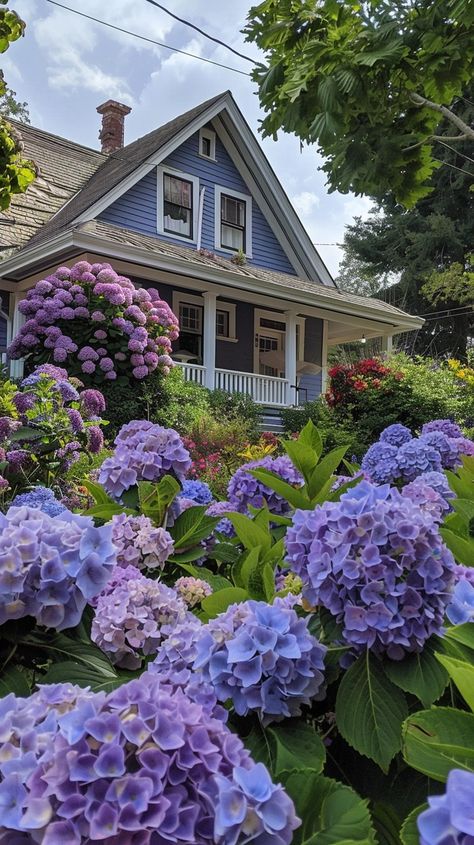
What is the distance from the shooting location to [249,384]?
1428cm

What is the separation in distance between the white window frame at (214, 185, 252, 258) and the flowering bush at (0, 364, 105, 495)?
1208cm

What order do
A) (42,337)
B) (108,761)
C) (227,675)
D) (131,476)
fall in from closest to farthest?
(108,761)
(227,675)
(131,476)
(42,337)

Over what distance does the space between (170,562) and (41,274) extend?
12.7 meters

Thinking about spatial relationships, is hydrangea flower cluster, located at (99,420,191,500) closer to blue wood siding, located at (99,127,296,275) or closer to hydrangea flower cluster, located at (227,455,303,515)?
hydrangea flower cluster, located at (227,455,303,515)

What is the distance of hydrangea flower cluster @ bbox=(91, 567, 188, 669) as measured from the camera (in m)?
1.29

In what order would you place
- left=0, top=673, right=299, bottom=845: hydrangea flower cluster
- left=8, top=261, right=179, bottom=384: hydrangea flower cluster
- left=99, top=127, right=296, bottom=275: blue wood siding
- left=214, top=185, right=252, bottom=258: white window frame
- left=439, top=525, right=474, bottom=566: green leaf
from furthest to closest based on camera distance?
left=214, top=185, right=252, bottom=258: white window frame
left=99, top=127, right=296, bottom=275: blue wood siding
left=8, top=261, right=179, bottom=384: hydrangea flower cluster
left=439, top=525, right=474, bottom=566: green leaf
left=0, top=673, right=299, bottom=845: hydrangea flower cluster

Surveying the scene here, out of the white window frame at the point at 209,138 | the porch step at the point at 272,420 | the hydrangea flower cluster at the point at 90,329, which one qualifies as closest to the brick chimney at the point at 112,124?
the white window frame at the point at 209,138

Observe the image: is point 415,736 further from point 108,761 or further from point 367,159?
point 367,159

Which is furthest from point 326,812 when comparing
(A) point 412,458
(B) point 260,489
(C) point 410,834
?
(A) point 412,458

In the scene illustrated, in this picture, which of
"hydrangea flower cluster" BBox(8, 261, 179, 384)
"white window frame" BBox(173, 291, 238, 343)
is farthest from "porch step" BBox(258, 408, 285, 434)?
"hydrangea flower cluster" BBox(8, 261, 179, 384)

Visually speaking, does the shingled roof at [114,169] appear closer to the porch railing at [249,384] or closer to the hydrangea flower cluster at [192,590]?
the porch railing at [249,384]

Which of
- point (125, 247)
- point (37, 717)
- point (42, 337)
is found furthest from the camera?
point (125, 247)

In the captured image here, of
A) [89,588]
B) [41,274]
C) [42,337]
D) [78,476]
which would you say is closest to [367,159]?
[78,476]

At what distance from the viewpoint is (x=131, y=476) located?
1.93 metres
